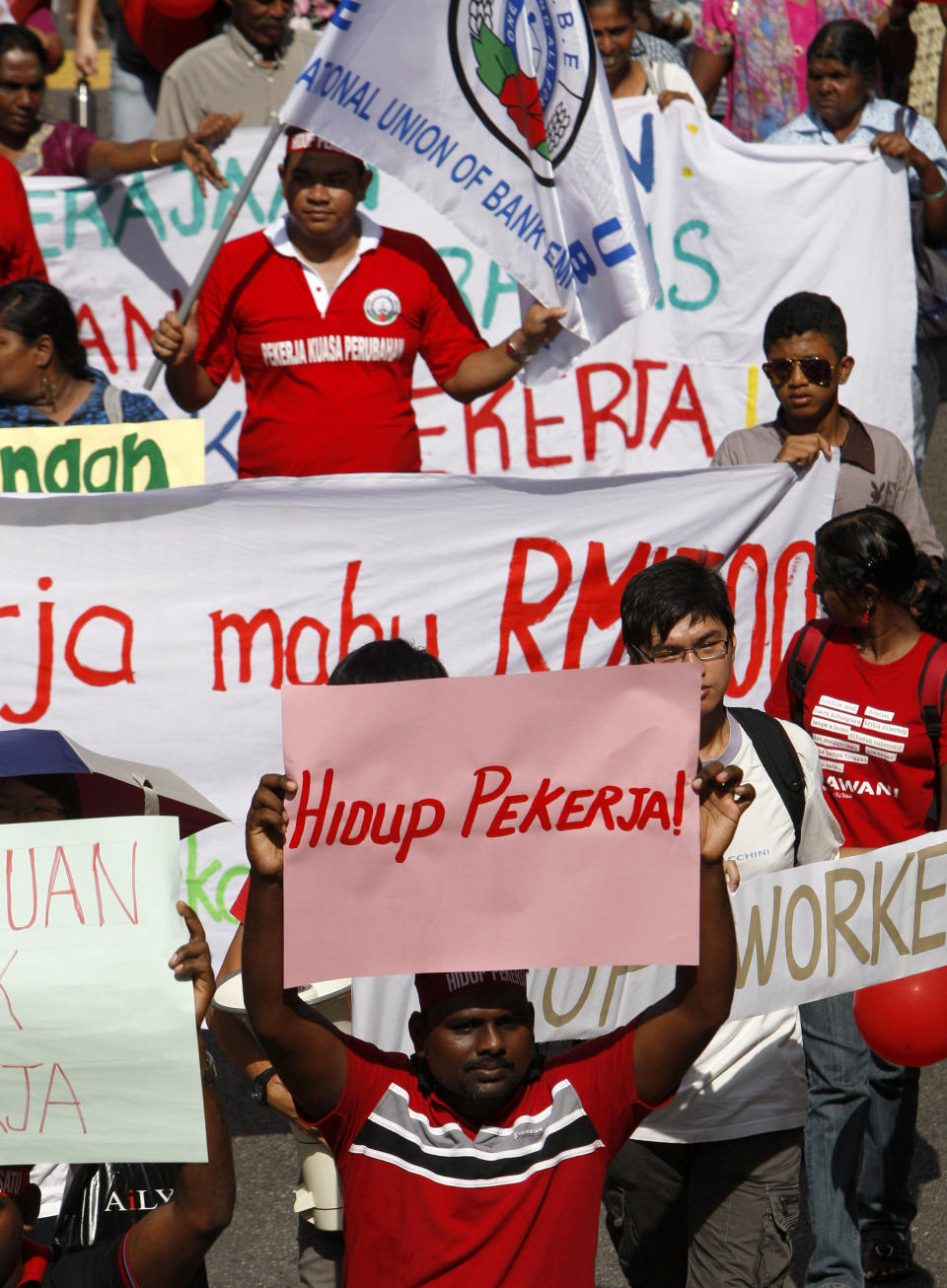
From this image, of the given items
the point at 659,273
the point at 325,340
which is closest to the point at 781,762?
the point at 325,340

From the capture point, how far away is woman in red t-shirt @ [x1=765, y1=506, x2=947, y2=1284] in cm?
392

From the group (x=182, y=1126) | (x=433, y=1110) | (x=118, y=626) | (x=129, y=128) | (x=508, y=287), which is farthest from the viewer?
(x=129, y=128)

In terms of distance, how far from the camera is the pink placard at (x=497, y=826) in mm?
2594

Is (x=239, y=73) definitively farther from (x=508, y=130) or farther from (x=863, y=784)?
(x=863, y=784)

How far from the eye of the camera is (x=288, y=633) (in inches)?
185

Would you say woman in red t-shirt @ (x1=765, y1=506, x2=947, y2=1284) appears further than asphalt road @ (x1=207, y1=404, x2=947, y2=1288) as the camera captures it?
No

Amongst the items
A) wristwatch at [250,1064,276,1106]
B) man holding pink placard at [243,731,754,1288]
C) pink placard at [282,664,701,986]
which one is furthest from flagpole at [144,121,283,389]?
man holding pink placard at [243,731,754,1288]

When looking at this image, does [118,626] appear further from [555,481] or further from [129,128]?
[129,128]

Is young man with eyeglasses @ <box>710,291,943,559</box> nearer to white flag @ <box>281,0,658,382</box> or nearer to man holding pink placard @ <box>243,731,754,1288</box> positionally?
white flag @ <box>281,0,658,382</box>

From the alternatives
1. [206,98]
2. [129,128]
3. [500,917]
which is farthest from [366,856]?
[129,128]

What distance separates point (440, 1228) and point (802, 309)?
3.18m

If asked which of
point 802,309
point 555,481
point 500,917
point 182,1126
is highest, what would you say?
point 802,309

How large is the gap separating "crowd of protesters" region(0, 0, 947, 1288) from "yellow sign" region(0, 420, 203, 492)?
0.21m

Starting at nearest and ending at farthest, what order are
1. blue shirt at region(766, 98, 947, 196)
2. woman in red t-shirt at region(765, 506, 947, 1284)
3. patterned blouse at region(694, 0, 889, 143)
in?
1. woman in red t-shirt at region(765, 506, 947, 1284)
2. blue shirt at region(766, 98, 947, 196)
3. patterned blouse at region(694, 0, 889, 143)
